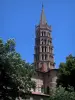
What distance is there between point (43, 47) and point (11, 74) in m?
102

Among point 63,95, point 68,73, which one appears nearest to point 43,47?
point 68,73

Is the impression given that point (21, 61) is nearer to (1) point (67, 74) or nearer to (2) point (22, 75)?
(2) point (22, 75)

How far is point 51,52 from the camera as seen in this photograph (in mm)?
139625

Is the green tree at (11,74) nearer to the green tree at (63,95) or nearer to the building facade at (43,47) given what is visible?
the green tree at (63,95)

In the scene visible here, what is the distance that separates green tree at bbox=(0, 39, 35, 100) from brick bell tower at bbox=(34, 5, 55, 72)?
91.4 metres

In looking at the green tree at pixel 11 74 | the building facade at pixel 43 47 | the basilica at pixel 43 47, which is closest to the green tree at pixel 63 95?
the green tree at pixel 11 74

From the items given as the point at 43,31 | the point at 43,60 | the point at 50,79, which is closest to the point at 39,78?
the point at 50,79

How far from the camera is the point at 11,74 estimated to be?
37.3m

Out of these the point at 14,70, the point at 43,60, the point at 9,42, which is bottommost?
the point at 14,70

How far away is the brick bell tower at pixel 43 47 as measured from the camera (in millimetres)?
134625

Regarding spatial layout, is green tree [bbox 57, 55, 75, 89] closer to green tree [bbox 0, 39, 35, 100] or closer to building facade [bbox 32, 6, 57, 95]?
green tree [bbox 0, 39, 35, 100]

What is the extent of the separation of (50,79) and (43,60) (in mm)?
54830

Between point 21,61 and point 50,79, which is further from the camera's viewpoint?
point 50,79

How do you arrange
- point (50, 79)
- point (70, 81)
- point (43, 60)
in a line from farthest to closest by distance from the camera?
point (43, 60)
point (50, 79)
point (70, 81)
